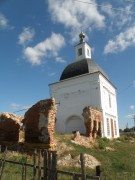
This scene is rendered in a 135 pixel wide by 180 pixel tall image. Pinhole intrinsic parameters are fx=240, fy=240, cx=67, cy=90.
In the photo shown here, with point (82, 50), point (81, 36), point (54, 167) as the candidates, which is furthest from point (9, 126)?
point (81, 36)

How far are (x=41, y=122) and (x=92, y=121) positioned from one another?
825cm

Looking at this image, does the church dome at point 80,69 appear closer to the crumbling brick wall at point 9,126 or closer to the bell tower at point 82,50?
the bell tower at point 82,50

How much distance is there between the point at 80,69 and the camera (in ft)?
89.1

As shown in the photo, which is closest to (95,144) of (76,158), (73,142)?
(73,142)

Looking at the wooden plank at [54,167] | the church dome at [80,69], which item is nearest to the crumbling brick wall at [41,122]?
the wooden plank at [54,167]

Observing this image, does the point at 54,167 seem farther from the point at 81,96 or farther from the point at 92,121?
the point at 81,96

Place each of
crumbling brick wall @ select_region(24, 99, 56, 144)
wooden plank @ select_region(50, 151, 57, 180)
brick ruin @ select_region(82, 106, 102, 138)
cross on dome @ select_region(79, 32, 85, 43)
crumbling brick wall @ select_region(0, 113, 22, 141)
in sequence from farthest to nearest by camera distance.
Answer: cross on dome @ select_region(79, 32, 85, 43), brick ruin @ select_region(82, 106, 102, 138), crumbling brick wall @ select_region(0, 113, 22, 141), crumbling brick wall @ select_region(24, 99, 56, 144), wooden plank @ select_region(50, 151, 57, 180)

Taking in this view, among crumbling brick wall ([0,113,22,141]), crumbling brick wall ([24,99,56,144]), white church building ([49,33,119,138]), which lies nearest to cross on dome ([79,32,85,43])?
white church building ([49,33,119,138])

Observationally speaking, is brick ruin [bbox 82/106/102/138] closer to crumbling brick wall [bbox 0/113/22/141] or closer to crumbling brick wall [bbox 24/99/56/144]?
crumbling brick wall [bbox 0/113/22/141]

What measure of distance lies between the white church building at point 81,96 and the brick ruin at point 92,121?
3.27 ft

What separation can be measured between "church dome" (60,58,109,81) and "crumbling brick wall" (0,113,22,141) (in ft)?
42.4

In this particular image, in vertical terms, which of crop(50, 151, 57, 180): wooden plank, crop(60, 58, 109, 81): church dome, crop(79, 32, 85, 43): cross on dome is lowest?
crop(50, 151, 57, 180): wooden plank

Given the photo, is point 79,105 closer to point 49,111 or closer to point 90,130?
point 90,130

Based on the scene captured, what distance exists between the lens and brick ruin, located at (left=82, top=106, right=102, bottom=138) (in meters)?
20.3
